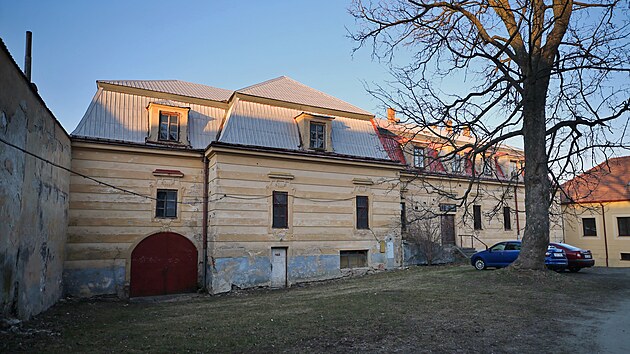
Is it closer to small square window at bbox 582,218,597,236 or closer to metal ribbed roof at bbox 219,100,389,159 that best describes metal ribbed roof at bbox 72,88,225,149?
metal ribbed roof at bbox 219,100,389,159

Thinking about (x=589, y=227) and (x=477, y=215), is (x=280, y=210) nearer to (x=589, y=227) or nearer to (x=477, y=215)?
(x=477, y=215)

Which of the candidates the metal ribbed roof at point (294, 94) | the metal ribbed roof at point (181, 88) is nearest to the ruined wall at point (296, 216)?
the metal ribbed roof at point (294, 94)

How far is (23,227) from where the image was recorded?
9.68 metres

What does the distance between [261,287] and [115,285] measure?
5.77 m

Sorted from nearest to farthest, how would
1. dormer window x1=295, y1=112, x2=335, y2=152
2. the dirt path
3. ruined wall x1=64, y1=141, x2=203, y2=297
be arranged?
the dirt path → ruined wall x1=64, y1=141, x2=203, y2=297 → dormer window x1=295, y1=112, x2=335, y2=152

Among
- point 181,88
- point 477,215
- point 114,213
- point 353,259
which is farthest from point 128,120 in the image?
point 477,215

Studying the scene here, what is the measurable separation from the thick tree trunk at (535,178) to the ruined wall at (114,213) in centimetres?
1292

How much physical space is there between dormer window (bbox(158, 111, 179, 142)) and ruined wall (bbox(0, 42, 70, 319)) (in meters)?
4.51

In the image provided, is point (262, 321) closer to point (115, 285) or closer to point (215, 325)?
point (215, 325)

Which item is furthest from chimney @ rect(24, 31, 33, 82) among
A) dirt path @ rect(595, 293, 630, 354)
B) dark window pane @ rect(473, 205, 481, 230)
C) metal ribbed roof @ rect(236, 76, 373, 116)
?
dark window pane @ rect(473, 205, 481, 230)

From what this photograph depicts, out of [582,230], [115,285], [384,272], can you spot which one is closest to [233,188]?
[115,285]

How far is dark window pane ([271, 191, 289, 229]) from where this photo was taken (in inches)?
737

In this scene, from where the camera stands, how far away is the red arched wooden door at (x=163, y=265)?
55.1 feet

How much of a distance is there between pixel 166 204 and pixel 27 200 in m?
7.88
